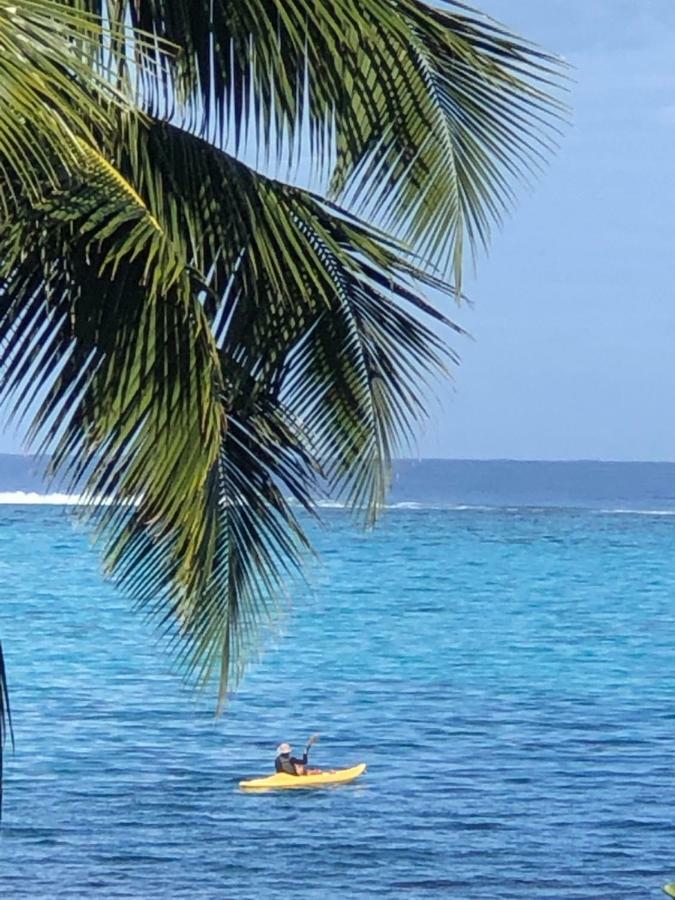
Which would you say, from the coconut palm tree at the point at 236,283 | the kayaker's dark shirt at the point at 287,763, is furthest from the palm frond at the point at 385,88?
the kayaker's dark shirt at the point at 287,763

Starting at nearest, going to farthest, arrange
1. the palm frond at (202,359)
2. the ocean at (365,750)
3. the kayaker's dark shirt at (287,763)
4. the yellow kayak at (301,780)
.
→ the palm frond at (202,359), the ocean at (365,750), the kayaker's dark shirt at (287,763), the yellow kayak at (301,780)

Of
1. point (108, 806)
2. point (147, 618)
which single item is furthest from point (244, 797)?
point (147, 618)

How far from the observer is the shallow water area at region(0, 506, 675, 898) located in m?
19.6

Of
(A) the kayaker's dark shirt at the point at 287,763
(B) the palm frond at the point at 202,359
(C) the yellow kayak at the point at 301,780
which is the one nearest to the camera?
(B) the palm frond at the point at 202,359

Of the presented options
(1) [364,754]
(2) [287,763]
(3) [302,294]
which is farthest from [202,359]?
(1) [364,754]

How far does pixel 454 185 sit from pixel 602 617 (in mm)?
56519

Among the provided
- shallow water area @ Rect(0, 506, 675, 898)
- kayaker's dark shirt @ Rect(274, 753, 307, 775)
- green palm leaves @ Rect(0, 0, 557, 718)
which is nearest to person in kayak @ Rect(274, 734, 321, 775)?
kayaker's dark shirt @ Rect(274, 753, 307, 775)

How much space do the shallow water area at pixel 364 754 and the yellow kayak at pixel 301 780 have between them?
223 millimetres

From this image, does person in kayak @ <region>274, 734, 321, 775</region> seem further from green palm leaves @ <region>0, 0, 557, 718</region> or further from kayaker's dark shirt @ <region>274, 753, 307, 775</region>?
green palm leaves @ <region>0, 0, 557, 718</region>

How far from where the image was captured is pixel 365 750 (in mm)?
29422

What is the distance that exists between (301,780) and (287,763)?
57cm

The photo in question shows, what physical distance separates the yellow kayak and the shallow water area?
0.22 meters

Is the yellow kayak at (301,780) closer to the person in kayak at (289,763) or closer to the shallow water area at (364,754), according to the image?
the person in kayak at (289,763)

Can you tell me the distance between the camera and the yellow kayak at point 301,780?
81.6 ft
